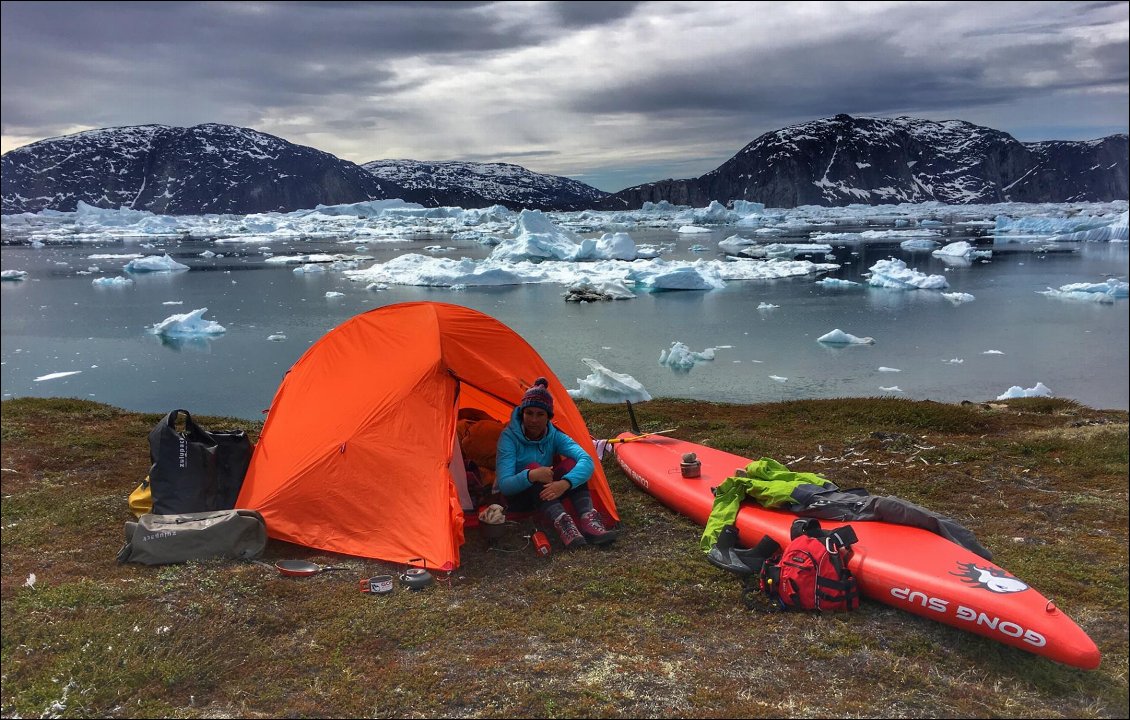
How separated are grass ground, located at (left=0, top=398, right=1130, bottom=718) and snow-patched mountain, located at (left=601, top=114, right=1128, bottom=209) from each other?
159 m

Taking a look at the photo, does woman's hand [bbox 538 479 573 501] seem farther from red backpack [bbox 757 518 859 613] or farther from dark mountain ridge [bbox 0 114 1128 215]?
dark mountain ridge [bbox 0 114 1128 215]

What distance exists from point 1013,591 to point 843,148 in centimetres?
17412

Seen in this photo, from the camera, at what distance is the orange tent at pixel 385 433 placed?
6.12m

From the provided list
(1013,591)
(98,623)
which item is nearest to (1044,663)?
(1013,591)

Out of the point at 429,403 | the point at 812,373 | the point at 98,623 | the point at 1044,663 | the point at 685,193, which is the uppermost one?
the point at 685,193

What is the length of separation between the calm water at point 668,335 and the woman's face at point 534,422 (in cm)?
186

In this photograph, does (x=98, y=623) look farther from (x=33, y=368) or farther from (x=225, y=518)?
(x=33, y=368)

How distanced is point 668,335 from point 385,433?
21104 mm

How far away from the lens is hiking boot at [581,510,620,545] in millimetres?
6262

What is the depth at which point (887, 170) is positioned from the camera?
16425 cm

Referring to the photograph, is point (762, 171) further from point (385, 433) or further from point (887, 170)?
point (385, 433)

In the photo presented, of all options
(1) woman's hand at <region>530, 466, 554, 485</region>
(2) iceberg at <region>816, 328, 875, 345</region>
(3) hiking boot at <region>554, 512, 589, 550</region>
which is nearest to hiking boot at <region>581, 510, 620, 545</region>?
(3) hiking boot at <region>554, 512, 589, 550</region>

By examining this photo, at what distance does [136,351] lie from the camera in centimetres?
2444

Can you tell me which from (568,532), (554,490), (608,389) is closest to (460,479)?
(554,490)
